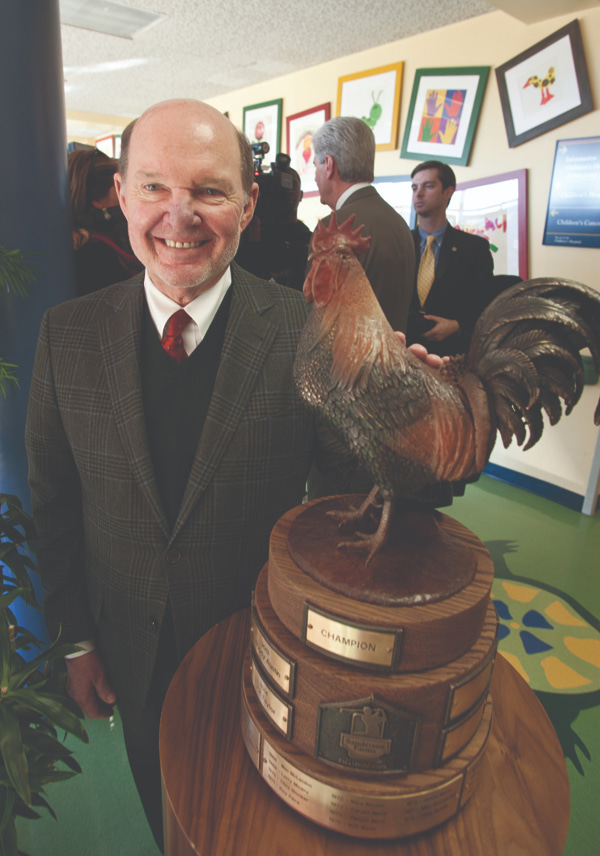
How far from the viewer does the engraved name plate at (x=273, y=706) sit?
2.31ft

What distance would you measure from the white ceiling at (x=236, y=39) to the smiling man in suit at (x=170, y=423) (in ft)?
9.19

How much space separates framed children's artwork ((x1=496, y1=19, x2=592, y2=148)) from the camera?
2.82 m

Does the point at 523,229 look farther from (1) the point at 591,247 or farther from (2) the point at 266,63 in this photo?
(2) the point at 266,63

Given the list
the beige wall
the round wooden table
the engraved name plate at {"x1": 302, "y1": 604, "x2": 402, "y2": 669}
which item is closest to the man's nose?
the engraved name plate at {"x1": 302, "y1": 604, "x2": 402, "y2": 669}

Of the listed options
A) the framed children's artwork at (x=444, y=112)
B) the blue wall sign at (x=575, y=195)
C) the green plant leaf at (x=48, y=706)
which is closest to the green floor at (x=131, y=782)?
the green plant leaf at (x=48, y=706)

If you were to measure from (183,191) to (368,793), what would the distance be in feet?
3.08

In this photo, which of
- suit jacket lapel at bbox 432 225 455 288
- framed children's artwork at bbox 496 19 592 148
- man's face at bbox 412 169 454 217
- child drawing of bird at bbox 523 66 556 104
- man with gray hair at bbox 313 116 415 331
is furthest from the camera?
child drawing of bird at bbox 523 66 556 104

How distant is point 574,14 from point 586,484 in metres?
2.64

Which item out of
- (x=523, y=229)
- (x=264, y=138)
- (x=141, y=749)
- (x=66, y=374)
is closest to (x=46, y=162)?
(x=66, y=374)

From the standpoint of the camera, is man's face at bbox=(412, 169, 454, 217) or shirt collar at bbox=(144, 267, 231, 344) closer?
shirt collar at bbox=(144, 267, 231, 344)

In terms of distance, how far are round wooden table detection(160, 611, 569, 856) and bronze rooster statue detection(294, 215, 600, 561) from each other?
381 millimetres

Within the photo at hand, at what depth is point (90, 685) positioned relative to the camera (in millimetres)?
1167

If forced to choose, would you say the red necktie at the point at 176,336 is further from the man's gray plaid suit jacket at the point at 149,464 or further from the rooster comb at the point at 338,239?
the rooster comb at the point at 338,239

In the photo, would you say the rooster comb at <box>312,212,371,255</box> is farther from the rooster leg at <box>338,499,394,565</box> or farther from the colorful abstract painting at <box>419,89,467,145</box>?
the colorful abstract painting at <box>419,89,467,145</box>
